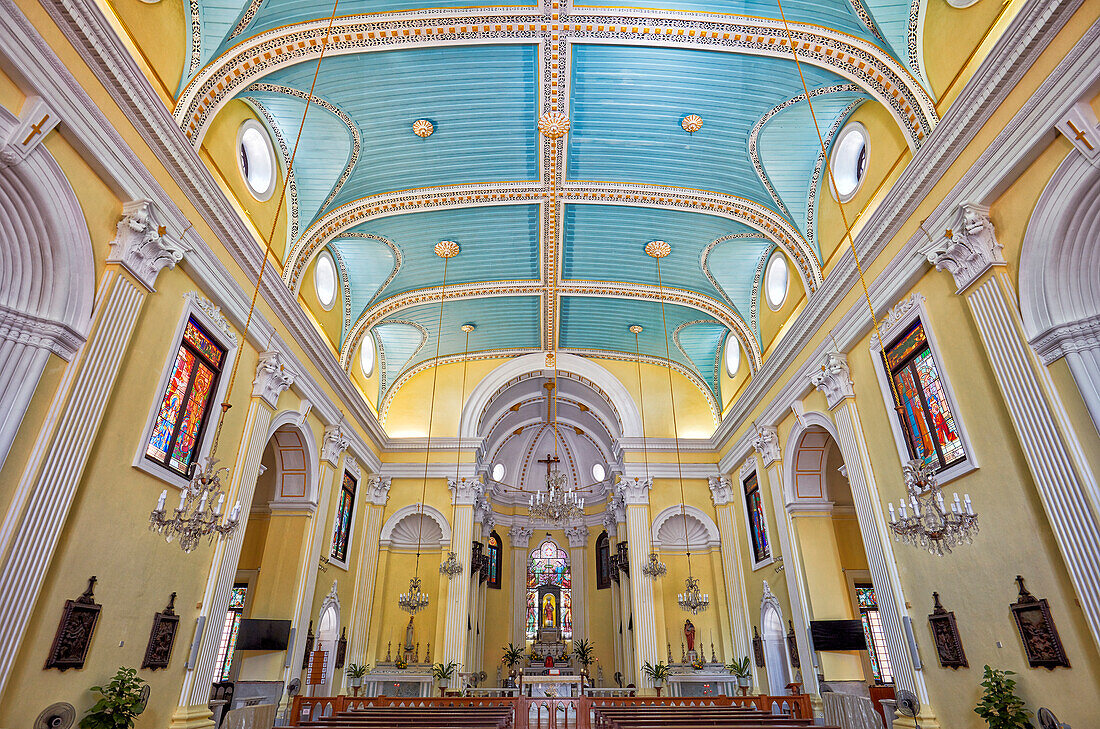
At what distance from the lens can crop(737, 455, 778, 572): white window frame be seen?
14695 millimetres

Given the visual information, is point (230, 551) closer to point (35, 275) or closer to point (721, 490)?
point (35, 275)

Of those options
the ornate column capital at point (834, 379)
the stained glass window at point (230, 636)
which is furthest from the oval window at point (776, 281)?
the stained glass window at point (230, 636)

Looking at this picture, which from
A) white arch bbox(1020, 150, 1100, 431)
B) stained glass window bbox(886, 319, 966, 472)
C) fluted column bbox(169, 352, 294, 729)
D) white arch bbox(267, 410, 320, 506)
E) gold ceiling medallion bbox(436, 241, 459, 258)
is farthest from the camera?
gold ceiling medallion bbox(436, 241, 459, 258)

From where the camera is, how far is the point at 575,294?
55.8 ft

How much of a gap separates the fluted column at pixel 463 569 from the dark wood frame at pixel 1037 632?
13.0 meters

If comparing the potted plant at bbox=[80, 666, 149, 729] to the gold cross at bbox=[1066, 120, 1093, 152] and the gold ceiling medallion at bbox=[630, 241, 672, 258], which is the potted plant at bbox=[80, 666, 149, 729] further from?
the gold ceiling medallion at bbox=[630, 241, 672, 258]

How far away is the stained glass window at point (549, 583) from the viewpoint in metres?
24.6

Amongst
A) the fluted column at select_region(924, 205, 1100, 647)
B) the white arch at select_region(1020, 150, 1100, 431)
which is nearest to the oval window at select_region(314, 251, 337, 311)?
the fluted column at select_region(924, 205, 1100, 647)

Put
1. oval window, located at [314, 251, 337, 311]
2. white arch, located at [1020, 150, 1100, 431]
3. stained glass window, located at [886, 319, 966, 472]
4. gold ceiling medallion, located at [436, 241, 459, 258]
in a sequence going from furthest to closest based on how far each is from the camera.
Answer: gold ceiling medallion, located at [436, 241, 459, 258] < oval window, located at [314, 251, 337, 311] < stained glass window, located at [886, 319, 966, 472] < white arch, located at [1020, 150, 1100, 431]

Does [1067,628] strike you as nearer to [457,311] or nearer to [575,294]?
[575,294]

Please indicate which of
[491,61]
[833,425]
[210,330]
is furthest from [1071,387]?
[210,330]

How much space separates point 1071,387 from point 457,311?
1381 centimetres

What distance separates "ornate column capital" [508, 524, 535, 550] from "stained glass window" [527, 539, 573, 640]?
0.75 metres

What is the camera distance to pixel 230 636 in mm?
14469
